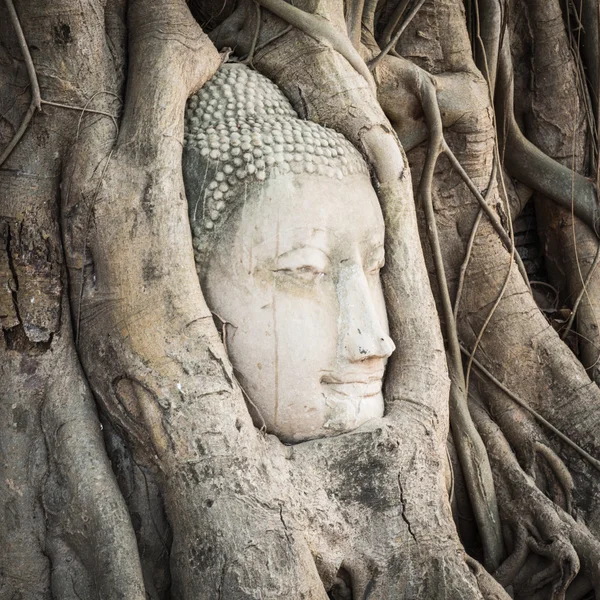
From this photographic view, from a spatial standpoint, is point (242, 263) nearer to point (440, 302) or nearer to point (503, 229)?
point (440, 302)

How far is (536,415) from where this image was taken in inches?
120

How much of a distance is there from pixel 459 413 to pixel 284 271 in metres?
1.01

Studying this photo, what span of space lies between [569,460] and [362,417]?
1.06 m

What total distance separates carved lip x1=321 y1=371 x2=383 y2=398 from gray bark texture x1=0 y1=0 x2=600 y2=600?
9 cm

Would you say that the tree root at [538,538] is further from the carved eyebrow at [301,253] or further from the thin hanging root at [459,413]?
the carved eyebrow at [301,253]

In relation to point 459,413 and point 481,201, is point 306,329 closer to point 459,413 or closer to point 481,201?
point 459,413

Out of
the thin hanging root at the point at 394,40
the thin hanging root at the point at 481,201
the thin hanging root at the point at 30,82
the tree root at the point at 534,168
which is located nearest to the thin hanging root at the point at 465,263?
the thin hanging root at the point at 481,201

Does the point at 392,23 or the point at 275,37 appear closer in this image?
the point at 275,37

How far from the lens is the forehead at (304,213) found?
224 cm

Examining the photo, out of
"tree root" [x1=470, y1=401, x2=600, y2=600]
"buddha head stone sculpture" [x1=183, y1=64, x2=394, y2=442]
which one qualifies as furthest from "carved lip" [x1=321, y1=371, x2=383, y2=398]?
"tree root" [x1=470, y1=401, x2=600, y2=600]

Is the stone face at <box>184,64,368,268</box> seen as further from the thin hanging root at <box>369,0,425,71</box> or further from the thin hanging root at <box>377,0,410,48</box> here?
the thin hanging root at <box>377,0,410,48</box>

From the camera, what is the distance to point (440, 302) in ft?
10.2

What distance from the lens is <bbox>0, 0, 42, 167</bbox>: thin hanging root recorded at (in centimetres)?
213

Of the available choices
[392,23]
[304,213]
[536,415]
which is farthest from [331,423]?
[392,23]
